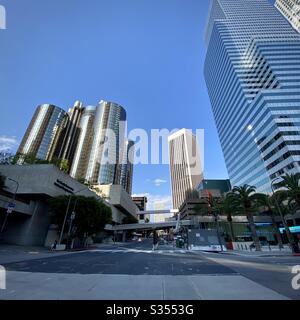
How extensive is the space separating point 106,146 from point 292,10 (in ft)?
→ 553

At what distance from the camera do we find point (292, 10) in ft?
477

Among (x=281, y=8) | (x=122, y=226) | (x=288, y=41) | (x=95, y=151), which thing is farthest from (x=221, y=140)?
(x=281, y=8)

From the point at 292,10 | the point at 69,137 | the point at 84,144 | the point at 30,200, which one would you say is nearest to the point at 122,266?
the point at 30,200

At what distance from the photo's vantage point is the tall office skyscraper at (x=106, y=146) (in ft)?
429

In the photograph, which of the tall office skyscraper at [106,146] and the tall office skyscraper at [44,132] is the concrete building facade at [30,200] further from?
the tall office skyscraper at [44,132]

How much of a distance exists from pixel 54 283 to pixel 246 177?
89.7m

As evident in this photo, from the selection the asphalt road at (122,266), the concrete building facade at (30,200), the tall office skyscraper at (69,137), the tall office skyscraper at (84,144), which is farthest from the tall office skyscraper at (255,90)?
the tall office skyscraper at (69,137)

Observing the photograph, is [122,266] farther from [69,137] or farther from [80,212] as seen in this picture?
[69,137]

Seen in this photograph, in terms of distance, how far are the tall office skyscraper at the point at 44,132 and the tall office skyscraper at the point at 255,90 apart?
10561 centimetres
